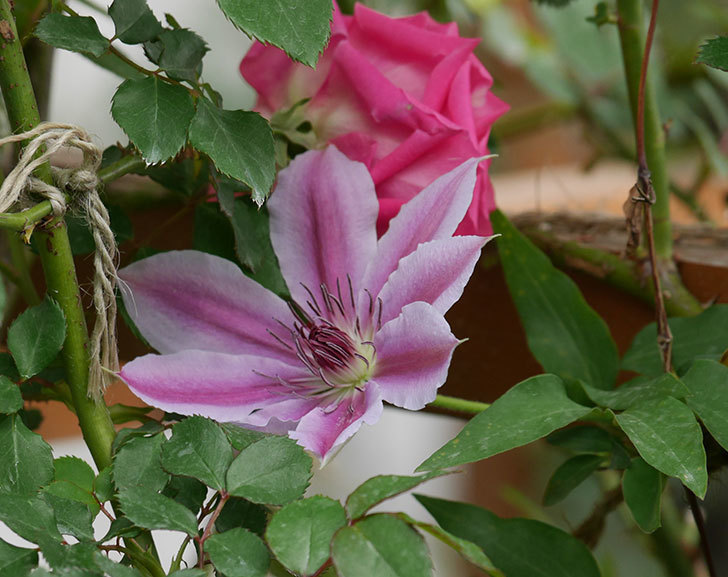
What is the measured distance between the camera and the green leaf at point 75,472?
250 millimetres

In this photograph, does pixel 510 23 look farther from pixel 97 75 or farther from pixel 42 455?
pixel 42 455

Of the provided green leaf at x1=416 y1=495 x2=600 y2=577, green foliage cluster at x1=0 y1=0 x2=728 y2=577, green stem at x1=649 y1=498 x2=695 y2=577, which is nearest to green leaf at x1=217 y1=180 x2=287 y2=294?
green foliage cluster at x1=0 y1=0 x2=728 y2=577

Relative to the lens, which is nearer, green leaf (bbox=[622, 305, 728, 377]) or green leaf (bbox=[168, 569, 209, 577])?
green leaf (bbox=[168, 569, 209, 577])

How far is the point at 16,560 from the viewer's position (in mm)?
209

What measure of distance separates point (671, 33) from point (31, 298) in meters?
0.78

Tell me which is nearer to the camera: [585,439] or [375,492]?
[375,492]

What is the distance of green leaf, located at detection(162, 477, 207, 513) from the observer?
0.24 meters

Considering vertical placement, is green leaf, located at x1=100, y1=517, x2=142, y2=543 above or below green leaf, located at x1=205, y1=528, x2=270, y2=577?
below

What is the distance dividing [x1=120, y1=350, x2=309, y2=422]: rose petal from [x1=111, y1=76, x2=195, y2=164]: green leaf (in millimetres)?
71

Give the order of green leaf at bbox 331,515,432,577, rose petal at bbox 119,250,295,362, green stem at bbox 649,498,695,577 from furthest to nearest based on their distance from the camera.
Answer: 1. green stem at bbox 649,498,695,577
2. rose petal at bbox 119,250,295,362
3. green leaf at bbox 331,515,432,577

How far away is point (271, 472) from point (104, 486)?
52mm

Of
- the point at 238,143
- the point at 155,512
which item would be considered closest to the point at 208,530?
the point at 155,512

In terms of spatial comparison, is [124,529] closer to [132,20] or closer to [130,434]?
[130,434]

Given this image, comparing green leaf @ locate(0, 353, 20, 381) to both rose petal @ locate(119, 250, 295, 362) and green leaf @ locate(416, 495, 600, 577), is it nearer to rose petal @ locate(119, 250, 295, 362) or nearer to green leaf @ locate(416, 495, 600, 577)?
rose petal @ locate(119, 250, 295, 362)
